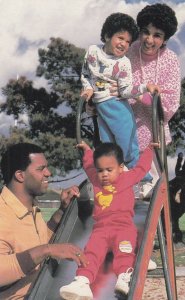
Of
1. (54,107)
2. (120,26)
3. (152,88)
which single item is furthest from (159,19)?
(54,107)

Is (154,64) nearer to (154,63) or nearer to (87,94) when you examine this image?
(154,63)

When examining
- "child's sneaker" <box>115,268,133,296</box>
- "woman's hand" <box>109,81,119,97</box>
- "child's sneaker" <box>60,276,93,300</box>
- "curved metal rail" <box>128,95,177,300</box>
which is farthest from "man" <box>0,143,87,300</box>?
Result: "woman's hand" <box>109,81,119,97</box>

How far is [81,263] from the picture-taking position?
3811 millimetres

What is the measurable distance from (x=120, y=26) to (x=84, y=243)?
64.1 inches

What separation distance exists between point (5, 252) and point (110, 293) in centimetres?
70

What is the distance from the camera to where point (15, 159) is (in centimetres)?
397

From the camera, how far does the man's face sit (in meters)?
3.90

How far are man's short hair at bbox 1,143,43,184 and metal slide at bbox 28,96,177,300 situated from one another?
497 millimetres

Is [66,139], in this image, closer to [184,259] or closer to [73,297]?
[184,259]

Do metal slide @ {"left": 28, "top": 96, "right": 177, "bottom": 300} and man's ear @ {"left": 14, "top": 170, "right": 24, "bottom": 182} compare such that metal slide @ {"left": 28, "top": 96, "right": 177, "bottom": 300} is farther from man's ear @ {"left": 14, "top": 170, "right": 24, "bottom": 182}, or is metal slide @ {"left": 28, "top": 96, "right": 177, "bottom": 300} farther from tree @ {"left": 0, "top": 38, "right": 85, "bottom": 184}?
tree @ {"left": 0, "top": 38, "right": 85, "bottom": 184}

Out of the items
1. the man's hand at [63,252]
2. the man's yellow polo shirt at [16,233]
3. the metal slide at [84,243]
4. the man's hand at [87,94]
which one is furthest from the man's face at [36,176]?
the man's hand at [87,94]

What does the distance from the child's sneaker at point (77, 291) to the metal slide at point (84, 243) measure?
14 centimetres

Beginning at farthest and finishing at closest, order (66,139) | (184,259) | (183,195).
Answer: (66,139) → (183,195) → (184,259)

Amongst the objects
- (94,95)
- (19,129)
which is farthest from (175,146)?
(94,95)
